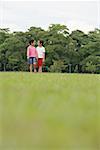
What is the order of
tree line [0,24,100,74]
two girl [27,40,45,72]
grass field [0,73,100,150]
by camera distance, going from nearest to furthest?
1. grass field [0,73,100,150]
2. two girl [27,40,45,72]
3. tree line [0,24,100,74]

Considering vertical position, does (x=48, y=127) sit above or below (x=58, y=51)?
above

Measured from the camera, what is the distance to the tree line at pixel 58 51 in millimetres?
52031

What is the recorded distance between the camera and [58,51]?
53438 mm

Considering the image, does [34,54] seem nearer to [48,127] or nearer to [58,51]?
[48,127]

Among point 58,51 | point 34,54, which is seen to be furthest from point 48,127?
point 58,51

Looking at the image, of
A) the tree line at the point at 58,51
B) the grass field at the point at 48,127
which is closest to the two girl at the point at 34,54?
the grass field at the point at 48,127

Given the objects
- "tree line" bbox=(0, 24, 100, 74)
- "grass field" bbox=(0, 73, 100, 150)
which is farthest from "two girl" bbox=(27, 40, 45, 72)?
"tree line" bbox=(0, 24, 100, 74)

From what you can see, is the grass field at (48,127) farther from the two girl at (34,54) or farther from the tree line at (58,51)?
the tree line at (58,51)

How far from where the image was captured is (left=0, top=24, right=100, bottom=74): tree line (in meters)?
52.0

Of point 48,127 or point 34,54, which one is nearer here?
point 48,127

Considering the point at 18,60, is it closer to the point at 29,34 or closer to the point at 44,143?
the point at 29,34

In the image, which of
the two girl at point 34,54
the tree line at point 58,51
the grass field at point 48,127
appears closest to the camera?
the grass field at point 48,127

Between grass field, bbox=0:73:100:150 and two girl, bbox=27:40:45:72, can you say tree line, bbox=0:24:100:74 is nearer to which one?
two girl, bbox=27:40:45:72

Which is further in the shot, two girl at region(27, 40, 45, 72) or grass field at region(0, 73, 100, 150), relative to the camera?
two girl at region(27, 40, 45, 72)
